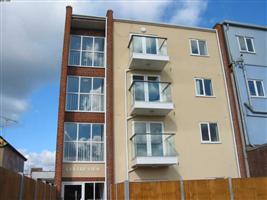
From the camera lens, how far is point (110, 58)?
16984 millimetres

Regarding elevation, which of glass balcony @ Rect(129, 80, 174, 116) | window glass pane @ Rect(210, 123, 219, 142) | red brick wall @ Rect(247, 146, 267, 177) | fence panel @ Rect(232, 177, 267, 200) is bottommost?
fence panel @ Rect(232, 177, 267, 200)

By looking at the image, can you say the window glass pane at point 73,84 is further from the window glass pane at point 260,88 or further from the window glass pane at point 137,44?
the window glass pane at point 260,88

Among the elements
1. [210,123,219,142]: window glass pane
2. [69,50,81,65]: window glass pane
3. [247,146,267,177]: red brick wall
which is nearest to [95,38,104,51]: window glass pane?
[69,50,81,65]: window glass pane

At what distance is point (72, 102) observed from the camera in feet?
54.3

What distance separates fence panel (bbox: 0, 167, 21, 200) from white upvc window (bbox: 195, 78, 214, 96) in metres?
13.3

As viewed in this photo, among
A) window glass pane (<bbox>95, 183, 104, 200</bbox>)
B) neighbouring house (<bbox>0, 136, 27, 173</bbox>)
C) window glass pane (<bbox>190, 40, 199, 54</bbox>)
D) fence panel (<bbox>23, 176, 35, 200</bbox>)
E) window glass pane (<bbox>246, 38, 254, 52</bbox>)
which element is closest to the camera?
fence panel (<bbox>23, 176, 35, 200</bbox>)

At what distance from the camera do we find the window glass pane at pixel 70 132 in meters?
15.8

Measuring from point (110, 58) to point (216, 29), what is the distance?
27.3 feet

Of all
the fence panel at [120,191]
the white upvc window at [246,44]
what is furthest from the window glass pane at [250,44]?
the fence panel at [120,191]

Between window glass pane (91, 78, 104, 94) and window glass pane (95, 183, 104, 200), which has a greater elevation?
window glass pane (91, 78, 104, 94)

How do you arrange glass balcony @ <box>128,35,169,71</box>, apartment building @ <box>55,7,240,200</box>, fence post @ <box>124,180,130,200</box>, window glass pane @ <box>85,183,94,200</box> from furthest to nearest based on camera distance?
glass balcony @ <box>128,35,169,71</box> → apartment building @ <box>55,7,240,200</box> → window glass pane @ <box>85,183,94,200</box> → fence post @ <box>124,180,130,200</box>

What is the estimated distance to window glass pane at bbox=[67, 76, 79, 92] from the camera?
1688 centimetres

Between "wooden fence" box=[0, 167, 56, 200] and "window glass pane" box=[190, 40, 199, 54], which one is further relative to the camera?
"window glass pane" box=[190, 40, 199, 54]

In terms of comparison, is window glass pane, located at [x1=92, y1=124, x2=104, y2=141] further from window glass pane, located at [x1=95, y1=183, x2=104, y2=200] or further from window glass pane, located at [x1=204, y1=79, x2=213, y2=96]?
window glass pane, located at [x1=204, y1=79, x2=213, y2=96]
